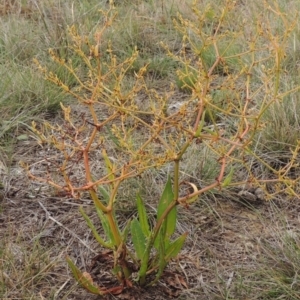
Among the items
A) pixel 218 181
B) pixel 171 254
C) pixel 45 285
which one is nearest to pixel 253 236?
pixel 171 254

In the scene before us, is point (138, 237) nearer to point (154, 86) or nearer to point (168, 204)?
point (168, 204)

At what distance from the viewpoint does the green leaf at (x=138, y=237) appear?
1.67 meters

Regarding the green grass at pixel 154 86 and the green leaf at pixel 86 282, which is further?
the green grass at pixel 154 86

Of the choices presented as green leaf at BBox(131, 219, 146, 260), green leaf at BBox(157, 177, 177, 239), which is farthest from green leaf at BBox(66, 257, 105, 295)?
green leaf at BBox(157, 177, 177, 239)

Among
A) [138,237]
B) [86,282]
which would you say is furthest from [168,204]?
[86,282]

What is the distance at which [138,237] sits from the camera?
169 centimetres

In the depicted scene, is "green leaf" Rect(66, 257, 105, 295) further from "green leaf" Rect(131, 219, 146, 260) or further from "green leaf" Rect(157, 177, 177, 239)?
"green leaf" Rect(157, 177, 177, 239)

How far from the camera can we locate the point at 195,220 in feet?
6.89

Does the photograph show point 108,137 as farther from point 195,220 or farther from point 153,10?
point 153,10

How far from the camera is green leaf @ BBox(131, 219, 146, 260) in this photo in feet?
5.49

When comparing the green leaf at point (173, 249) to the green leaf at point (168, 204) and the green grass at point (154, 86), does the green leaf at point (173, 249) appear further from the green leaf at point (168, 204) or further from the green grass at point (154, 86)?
the green grass at point (154, 86)

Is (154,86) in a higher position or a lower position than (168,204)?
lower

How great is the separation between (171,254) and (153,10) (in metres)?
2.64

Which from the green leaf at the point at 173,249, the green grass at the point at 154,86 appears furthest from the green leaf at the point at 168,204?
the green grass at the point at 154,86
